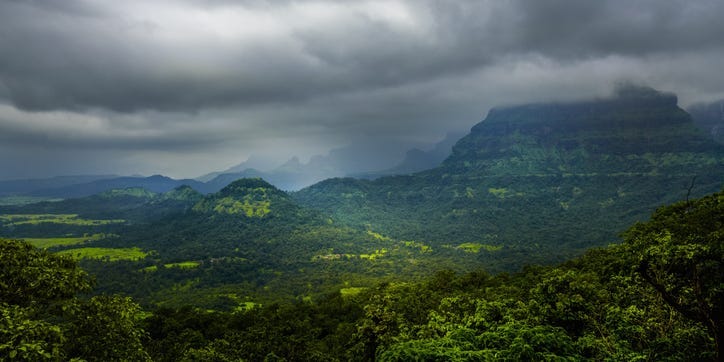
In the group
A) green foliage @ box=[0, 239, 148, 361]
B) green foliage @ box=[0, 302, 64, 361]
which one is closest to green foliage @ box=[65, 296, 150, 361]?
green foliage @ box=[0, 239, 148, 361]

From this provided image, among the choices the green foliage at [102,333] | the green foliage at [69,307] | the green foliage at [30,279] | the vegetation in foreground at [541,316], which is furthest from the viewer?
the green foliage at [102,333]

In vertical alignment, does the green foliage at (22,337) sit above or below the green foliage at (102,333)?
above

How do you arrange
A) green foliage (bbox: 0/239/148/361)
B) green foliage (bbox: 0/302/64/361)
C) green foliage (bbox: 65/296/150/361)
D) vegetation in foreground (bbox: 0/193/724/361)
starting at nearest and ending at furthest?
green foliage (bbox: 0/302/64/361), vegetation in foreground (bbox: 0/193/724/361), green foliage (bbox: 0/239/148/361), green foliage (bbox: 65/296/150/361)

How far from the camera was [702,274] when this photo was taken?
55.4 feet

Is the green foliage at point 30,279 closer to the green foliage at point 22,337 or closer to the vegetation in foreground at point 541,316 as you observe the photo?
the vegetation in foreground at point 541,316

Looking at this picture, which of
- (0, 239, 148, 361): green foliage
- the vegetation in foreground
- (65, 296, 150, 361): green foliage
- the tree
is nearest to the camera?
the tree

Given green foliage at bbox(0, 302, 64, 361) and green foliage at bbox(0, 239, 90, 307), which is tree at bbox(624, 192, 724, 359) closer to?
green foliage at bbox(0, 302, 64, 361)

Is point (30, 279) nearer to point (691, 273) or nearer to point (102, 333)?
point (102, 333)

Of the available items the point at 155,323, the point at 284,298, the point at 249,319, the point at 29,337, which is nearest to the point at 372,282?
the point at 284,298

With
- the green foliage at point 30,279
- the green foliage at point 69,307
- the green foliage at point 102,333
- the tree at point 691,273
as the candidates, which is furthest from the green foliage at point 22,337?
the tree at point 691,273

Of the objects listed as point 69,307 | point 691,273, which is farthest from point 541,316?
point 69,307

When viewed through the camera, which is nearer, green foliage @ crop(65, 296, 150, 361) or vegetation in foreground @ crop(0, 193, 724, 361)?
vegetation in foreground @ crop(0, 193, 724, 361)

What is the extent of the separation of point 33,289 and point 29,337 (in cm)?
583

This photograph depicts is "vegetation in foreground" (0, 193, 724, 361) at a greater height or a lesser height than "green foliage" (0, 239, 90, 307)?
lesser
